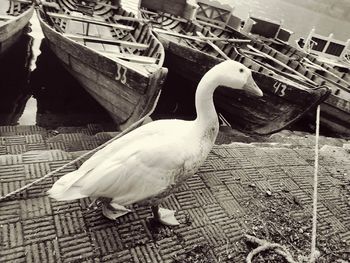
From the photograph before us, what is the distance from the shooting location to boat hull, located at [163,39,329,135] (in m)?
7.32

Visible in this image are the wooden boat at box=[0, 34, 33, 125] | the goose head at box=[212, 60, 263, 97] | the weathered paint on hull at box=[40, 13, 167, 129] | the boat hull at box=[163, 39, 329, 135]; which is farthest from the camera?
the wooden boat at box=[0, 34, 33, 125]

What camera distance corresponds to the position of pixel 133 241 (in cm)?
346

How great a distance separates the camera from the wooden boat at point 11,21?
7.59 m

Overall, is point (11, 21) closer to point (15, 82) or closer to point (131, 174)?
point (15, 82)

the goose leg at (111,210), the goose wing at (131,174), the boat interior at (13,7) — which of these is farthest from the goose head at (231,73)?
the boat interior at (13,7)

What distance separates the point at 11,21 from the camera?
7688 millimetres

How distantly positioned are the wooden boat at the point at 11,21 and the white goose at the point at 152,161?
19.0 feet

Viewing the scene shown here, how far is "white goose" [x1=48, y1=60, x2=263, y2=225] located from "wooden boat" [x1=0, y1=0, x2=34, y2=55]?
19.0 feet

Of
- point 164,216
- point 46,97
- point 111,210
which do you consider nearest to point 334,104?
point 164,216

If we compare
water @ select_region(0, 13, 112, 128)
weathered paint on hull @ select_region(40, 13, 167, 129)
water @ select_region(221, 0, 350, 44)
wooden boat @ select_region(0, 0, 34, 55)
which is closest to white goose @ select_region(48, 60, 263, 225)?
weathered paint on hull @ select_region(40, 13, 167, 129)

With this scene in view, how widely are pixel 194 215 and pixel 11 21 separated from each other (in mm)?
6951

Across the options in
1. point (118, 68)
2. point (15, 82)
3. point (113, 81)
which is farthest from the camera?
point (15, 82)

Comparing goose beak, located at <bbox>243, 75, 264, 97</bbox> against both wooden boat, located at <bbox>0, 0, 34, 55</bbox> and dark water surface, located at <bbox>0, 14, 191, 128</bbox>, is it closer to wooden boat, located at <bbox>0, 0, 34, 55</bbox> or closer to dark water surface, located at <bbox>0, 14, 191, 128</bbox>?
dark water surface, located at <bbox>0, 14, 191, 128</bbox>

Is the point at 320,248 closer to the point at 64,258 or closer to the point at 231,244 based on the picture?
the point at 231,244
